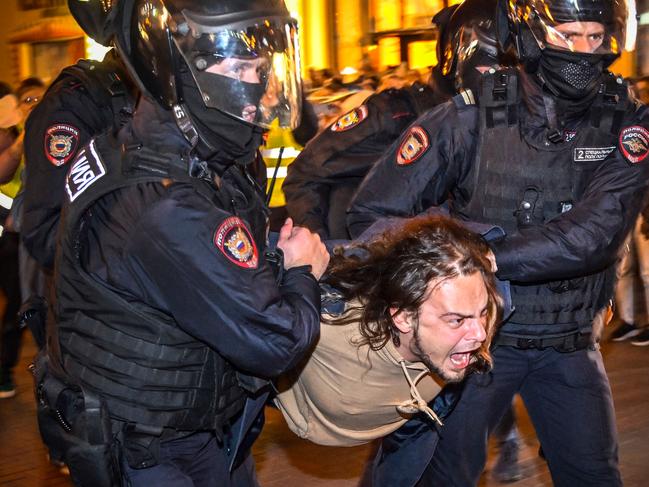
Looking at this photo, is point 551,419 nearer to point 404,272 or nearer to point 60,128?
point 404,272

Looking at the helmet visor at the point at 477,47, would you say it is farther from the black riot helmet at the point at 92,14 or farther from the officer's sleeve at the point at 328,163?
the black riot helmet at the point at 92,14

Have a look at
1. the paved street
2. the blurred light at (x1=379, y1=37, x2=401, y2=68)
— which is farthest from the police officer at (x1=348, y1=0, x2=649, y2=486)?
the blurred light at (x1=379, y1=37, x2=401, y2=68)

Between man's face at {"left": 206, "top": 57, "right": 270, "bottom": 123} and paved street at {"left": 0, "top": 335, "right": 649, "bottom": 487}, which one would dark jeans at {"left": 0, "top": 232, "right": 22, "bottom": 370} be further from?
man's face at {"left": 206, "top": 57, "right": 270, "bottom": 123}

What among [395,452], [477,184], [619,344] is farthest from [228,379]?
[619,344]

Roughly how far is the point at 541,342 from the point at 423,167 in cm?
65

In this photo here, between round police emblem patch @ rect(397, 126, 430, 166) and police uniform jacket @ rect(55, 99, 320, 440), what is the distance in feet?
2.67

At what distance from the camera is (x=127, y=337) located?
2.41 metres

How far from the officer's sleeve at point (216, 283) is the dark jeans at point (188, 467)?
12.7 inches

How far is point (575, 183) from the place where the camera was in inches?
128

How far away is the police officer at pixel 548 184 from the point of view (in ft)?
10.6

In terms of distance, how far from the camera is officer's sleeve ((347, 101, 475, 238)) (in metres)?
3.23

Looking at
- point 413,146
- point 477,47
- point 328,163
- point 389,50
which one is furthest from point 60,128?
point 389,50

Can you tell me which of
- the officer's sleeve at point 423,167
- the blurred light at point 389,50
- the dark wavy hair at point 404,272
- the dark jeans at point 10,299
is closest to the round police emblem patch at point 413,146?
the officer's sleeve at point 423,167

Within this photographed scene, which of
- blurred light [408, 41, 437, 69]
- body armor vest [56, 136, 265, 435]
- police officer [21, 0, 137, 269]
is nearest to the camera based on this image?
body armor vest [56, 136, 265, 435]
